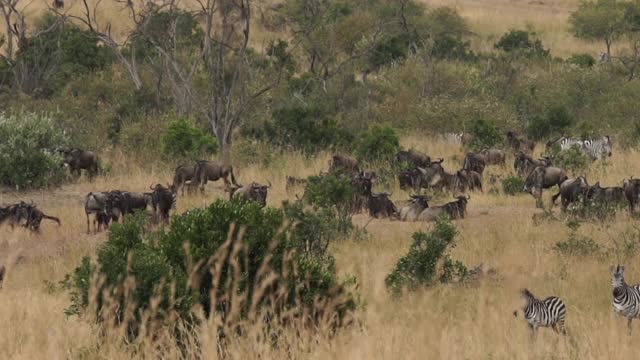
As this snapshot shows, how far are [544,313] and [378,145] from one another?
14.0 metres

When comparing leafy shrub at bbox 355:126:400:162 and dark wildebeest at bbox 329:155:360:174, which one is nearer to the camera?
dark wildebeest at bbox 329:155:360:174

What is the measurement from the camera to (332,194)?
53.9 ft

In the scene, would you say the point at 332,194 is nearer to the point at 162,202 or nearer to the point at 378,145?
the point at 162,202

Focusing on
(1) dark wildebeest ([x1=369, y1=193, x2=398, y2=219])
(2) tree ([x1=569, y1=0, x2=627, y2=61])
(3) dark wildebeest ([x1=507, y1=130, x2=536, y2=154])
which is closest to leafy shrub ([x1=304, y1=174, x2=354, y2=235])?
(1) dark wildebeest ([x1=369, y1=193, x2=398, y2=219])

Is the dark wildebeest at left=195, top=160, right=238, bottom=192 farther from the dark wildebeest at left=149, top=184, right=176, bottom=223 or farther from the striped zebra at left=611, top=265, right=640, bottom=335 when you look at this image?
the striped zebra at left=611, top=265, right=640, bottom=335

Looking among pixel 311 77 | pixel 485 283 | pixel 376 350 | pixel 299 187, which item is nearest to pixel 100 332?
pixel 376 350

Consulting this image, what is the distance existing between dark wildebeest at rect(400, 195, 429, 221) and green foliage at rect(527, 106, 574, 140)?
12.1 m

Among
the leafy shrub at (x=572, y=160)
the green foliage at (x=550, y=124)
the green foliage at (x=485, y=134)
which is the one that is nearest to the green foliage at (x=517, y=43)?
the green foliage at (x=550, y=124)

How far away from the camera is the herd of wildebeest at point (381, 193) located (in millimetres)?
16578

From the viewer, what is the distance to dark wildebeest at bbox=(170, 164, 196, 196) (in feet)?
64.1

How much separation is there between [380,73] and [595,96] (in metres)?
9.16

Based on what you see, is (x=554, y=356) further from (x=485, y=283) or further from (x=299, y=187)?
(x=299, y=187)

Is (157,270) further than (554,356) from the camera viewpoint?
Yes

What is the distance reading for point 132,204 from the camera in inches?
671
